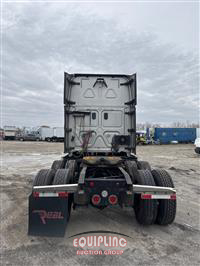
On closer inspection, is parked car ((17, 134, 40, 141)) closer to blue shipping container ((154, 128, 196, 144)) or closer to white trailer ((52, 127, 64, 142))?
white trailer ((52, 127, 64, 142))

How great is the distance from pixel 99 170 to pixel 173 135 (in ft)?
115

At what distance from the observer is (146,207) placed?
3.05 m

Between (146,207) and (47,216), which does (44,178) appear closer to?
(47,216)

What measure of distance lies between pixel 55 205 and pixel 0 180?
4.89m

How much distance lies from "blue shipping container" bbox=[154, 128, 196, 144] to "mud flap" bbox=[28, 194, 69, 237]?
34165 millimetres

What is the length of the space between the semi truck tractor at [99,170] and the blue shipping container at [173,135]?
103 feet

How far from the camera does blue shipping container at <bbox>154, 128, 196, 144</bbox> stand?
3491 cm

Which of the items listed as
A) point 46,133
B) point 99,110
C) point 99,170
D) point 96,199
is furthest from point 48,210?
point 46,133

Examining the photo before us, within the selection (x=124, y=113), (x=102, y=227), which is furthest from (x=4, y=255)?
(x=124, y=113)

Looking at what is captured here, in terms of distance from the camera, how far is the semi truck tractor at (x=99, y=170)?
2.78 metres

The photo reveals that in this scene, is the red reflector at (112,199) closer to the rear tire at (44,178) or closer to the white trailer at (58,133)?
the rear tire at (44,178)

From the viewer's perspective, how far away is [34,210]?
2795mm

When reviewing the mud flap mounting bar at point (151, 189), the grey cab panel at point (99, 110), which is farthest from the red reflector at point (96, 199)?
the grey cab panel at point (99, 110)

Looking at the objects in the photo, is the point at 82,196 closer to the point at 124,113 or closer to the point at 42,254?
the point at 42,254
